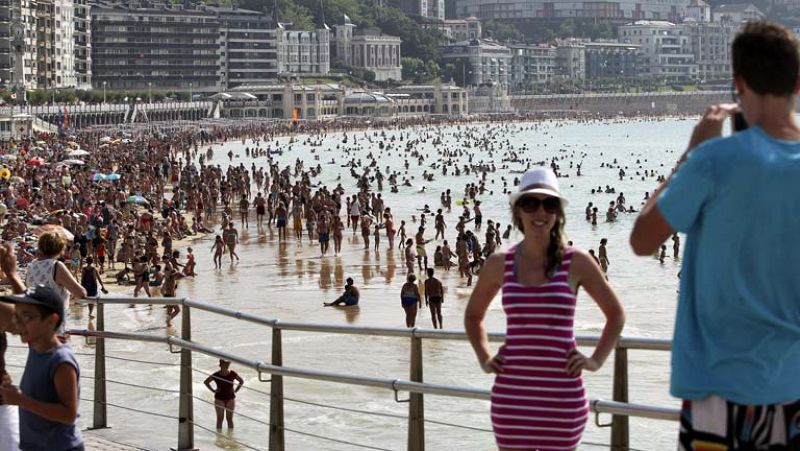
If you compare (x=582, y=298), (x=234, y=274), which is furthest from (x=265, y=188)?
(x=582, y=298)

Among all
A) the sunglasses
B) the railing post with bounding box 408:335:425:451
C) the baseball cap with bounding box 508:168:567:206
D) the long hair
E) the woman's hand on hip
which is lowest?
the railing post with bounding box 408:335:425:451

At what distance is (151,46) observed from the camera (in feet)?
517

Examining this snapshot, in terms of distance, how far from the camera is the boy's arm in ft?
15.4

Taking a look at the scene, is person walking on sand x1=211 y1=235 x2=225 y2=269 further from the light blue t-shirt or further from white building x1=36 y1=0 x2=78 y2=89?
white building x1=36 y1=0 x2=78 y2=89

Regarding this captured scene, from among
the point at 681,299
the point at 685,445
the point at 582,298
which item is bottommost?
the point at 582,298

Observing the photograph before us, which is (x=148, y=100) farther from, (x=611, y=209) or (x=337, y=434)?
(x=337, y=434)

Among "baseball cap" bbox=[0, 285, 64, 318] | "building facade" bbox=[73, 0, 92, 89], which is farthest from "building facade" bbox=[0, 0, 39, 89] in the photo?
"baseball cap" bbox=[0, 285, 64, 318]

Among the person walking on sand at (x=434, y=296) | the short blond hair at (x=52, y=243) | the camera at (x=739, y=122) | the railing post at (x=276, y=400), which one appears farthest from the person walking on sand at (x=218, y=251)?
the camera at (x=739, y=122)

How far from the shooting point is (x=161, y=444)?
7957 mm

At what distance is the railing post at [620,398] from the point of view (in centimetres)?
496

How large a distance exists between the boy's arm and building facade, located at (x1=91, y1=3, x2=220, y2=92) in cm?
15001

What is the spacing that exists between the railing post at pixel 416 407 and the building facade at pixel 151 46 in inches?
5872

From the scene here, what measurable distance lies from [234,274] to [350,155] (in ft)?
231

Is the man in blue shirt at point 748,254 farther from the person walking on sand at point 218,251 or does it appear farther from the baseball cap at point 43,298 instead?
the person walking on sand at point 218,251
